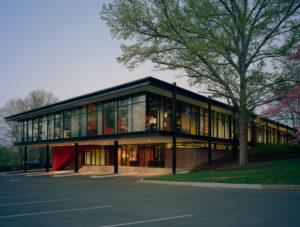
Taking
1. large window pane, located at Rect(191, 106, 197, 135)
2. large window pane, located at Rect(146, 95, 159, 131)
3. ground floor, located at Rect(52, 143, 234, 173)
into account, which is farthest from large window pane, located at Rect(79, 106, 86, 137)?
large window pane, located at Rect(191, 106, 197, 135)

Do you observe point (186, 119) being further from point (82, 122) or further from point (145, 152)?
point (82, 122)


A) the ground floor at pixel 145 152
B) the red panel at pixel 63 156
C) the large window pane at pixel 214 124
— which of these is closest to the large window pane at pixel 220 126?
the large window pane at pixel 214 124

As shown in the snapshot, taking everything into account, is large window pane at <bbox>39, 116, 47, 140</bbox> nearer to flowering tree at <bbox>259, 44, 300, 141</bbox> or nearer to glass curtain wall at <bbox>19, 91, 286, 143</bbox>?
glass curtain wall at <bbox>19, 91, 286, 143</bbox>

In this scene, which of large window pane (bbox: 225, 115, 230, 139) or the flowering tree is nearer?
the flowering tree

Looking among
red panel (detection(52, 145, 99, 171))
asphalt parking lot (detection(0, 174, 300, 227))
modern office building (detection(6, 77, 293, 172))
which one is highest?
modern office building (detection(6, 77, 293, 172))

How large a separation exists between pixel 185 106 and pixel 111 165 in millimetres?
13887

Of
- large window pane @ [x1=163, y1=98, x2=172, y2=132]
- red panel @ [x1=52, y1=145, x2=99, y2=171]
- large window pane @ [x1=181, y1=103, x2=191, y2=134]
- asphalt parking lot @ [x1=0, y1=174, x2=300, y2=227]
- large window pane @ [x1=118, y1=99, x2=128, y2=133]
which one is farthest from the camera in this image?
red panel @ [x1=52, y1=145, x2=99, y2=171]

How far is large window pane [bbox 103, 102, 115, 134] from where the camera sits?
30.9 metres

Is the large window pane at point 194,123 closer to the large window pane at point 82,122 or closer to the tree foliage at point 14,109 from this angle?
the large window pane at point 82,122

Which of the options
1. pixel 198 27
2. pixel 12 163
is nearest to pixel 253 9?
pixel 198 27

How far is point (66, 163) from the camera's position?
4525 centimetres

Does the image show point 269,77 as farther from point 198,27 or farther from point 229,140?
point 229,140

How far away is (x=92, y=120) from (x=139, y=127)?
8875mm

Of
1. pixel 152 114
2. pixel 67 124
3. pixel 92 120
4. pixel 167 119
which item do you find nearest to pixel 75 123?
pixel 67 124
